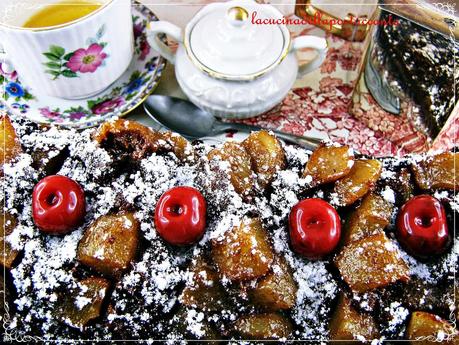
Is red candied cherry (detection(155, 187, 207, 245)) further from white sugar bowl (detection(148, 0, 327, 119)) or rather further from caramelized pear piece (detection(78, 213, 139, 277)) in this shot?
white sugar bowl (detection(148, 0, 327, 119))

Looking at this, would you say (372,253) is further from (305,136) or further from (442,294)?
(305,136)

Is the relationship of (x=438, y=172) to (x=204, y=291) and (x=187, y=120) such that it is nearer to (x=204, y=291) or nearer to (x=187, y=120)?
(x=204, y=291)

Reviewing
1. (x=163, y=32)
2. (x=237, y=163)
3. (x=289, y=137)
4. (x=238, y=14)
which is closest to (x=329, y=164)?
(x=237, y=163)

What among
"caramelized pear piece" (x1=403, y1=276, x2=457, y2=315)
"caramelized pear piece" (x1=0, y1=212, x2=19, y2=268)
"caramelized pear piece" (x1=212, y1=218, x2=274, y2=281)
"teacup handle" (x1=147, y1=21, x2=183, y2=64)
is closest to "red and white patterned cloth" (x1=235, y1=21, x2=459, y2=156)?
"teacup handle" (x1=147, y1=21, x2=183, y2=64)

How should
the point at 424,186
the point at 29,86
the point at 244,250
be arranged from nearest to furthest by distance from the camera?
the point at 244,250, the point at 424,186, the point at 29,86

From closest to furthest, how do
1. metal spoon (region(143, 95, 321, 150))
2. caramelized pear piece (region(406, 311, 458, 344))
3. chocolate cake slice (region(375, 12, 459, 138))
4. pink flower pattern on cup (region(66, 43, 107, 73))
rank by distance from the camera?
caramelized pear piece (region(406, 311, 458, 344))
chocolate cake slice (region(375, 12, 459, 138))
pink flower pattern on cup (region(66, 43, 107, 73))
metal spoon (region(143, 95, 321, 150))

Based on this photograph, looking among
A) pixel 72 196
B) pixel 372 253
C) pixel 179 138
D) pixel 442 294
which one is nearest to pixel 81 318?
pixel 72 196
